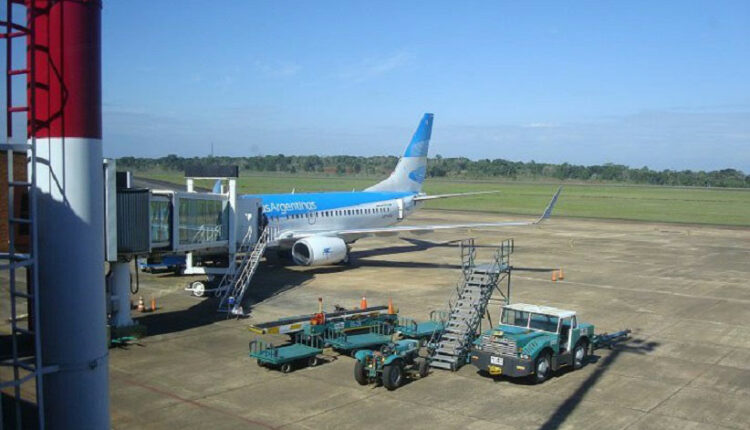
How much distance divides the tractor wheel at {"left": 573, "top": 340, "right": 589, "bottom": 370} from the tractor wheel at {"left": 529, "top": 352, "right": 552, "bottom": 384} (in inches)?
51.9

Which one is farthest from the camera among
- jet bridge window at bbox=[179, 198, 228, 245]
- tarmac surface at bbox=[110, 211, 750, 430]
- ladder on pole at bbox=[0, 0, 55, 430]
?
jet bridge window at bbox=[179, 198, 228, 245]

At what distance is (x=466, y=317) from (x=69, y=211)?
1474 centimetres

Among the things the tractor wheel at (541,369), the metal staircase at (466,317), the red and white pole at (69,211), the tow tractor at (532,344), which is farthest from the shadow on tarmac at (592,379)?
the red and white pole at (69,211)

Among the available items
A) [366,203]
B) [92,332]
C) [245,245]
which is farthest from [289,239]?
[92,332]

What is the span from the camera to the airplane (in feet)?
112

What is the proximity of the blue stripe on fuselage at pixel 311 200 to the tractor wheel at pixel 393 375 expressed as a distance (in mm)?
17061

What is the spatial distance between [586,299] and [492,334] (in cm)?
1309

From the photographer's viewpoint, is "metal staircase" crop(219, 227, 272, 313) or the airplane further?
the airplane

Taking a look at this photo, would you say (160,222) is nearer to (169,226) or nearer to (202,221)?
(169,226)

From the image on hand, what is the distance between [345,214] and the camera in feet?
132

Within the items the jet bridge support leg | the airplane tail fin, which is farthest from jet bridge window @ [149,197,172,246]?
the airplane tail fin

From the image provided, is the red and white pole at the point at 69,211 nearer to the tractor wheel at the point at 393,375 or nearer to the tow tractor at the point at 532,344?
the tractor wheel at the point at 393,375

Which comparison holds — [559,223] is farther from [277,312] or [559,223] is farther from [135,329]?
[135,329]

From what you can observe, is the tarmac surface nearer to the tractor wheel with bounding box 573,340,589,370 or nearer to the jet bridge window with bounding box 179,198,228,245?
the tractor wheel with bounding box 573,340,589,370
